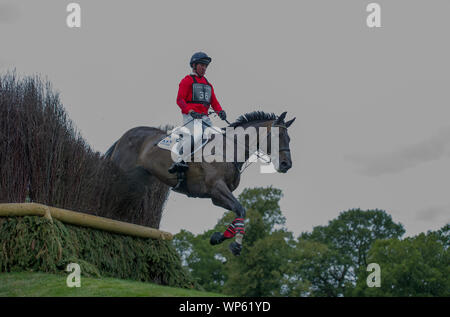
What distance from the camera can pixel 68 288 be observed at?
8.49 meters

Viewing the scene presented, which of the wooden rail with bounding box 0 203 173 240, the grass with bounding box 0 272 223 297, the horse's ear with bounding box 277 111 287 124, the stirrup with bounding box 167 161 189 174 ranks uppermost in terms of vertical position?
the horse's ear with bounding box 277 111 287 124

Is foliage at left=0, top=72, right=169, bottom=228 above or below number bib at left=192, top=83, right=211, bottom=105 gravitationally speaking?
below

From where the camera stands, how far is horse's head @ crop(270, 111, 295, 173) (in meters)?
10.9

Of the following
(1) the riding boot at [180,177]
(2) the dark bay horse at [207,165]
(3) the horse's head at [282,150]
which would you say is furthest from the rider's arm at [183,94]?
(3) the horse's head at [282,150]

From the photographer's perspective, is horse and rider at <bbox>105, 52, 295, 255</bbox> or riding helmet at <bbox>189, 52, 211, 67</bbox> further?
riding helmet at <bbox>189, 52, 211, 67</bbox>

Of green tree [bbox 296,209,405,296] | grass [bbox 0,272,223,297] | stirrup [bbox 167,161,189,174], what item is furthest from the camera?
green tree [bbox 296,209,405,296]

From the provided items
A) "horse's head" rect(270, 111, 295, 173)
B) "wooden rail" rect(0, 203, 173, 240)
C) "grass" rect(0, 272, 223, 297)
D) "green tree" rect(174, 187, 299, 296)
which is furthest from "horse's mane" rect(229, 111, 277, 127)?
"green tree" rect(174, 187, 299, 296)

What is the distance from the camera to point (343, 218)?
5547cm

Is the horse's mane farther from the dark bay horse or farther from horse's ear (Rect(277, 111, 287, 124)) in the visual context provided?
horse's ear (Rect(277, 111, 287, 124))

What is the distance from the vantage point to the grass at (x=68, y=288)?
A: 8008mm

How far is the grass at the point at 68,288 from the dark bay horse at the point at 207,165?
2.42 m
